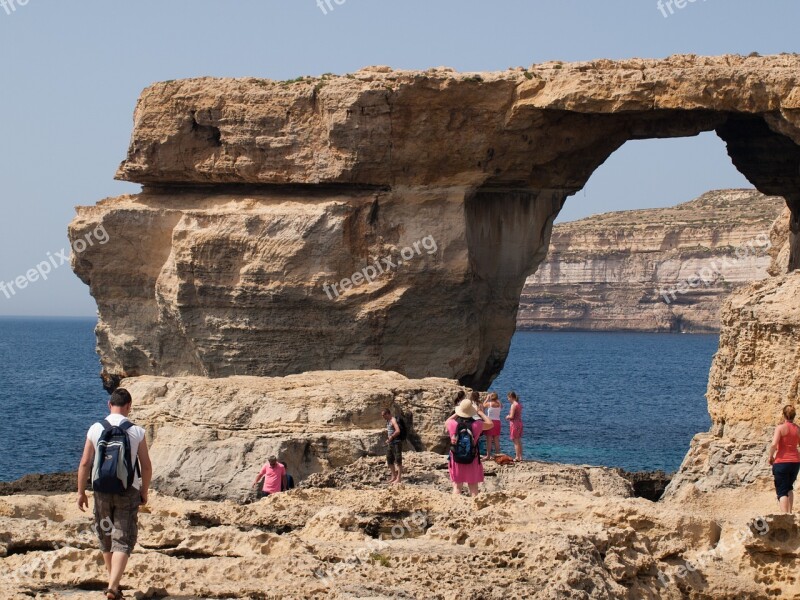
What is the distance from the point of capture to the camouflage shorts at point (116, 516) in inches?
340

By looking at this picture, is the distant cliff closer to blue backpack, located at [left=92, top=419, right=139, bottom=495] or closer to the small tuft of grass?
the small tuft of grass

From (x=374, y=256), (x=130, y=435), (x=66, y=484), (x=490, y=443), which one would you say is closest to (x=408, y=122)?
(x=374, y=256)

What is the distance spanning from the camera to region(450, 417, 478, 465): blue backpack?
500 inches

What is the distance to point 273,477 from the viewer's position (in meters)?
15.4

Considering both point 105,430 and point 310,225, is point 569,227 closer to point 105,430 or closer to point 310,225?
point 310,225

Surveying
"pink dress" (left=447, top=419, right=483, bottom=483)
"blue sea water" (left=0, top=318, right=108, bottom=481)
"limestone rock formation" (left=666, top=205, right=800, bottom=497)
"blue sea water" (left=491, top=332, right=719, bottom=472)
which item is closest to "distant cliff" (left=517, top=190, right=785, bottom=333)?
"blue sea water" (left=491, top=332, right=719, bottom=472)

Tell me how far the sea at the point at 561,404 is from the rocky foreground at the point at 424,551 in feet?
68.5

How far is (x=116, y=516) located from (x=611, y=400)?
46.8 m

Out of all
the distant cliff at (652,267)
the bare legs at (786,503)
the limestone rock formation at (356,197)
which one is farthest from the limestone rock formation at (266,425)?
the distant cliff at (652,267)

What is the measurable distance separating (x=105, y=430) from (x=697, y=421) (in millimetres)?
38982

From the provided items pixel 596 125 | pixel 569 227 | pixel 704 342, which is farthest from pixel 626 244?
pixel 596 125

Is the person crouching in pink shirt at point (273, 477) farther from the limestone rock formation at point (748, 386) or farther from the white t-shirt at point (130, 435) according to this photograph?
the white t-shirt at point (130, 435)

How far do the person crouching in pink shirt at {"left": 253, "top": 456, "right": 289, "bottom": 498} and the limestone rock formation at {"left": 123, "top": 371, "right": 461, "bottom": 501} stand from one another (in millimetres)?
1058

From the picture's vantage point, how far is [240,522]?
1107cm
